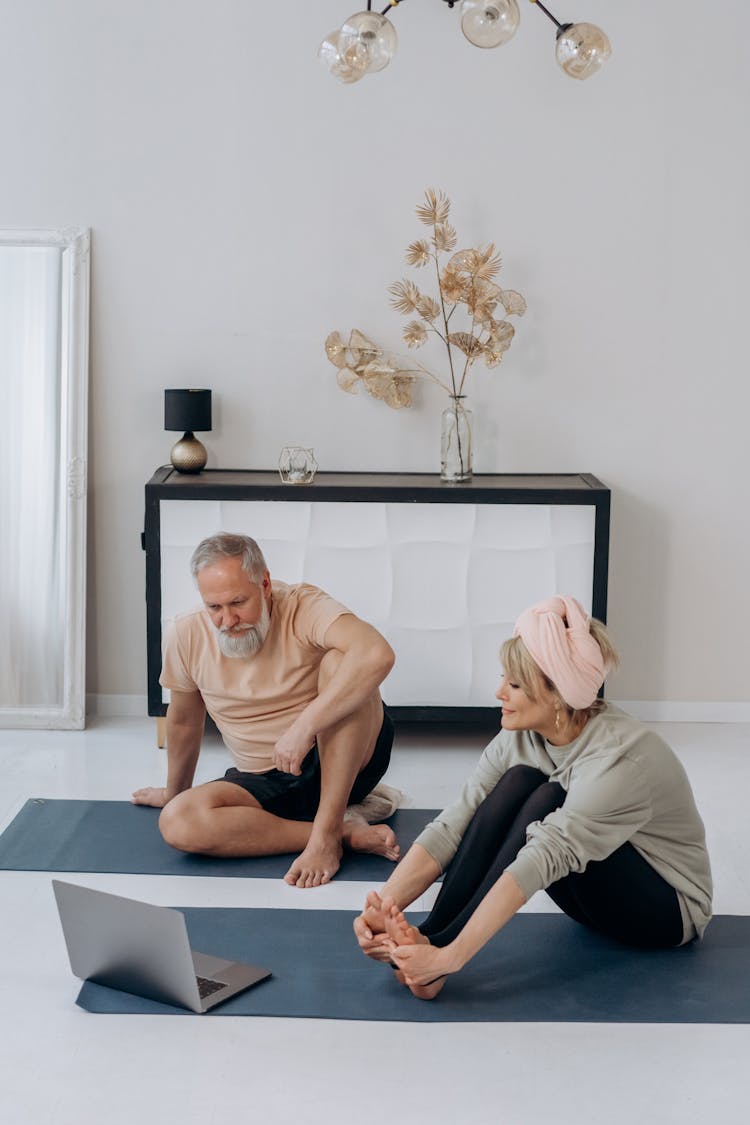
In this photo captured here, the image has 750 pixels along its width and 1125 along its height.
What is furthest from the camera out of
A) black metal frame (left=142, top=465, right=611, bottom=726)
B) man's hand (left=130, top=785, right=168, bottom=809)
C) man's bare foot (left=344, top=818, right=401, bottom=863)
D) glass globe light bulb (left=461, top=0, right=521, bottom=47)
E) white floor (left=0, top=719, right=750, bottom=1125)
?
black metal frame (left=142, top=465, right=611, bottom=726)

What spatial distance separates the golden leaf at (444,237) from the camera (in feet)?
15.5

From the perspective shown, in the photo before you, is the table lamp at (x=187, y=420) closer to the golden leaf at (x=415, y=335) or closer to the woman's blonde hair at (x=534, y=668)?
the golden leaf at (x=415, y=335)

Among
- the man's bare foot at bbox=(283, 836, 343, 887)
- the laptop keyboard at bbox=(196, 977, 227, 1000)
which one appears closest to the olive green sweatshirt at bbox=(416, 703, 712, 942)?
the laptop keyboard at bbox=(196, 977, 227, 1000)

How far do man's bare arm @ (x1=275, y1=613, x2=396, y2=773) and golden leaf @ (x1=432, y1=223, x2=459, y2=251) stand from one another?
1.65 meters

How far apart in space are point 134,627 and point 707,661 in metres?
2.12

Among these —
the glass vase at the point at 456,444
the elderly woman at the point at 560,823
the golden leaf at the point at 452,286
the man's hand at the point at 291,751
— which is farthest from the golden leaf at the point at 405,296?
the elderly woman at the point at 560,823

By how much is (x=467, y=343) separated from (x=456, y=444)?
34cm

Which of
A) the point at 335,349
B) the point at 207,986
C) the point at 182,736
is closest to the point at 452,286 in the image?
the point at 335,349

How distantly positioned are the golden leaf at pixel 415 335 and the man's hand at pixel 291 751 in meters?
1.75

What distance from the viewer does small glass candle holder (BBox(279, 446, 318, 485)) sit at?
4695mm

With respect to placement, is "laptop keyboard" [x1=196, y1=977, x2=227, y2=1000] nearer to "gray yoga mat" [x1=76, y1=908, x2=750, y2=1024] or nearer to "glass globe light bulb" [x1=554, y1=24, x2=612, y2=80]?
"gray yoga mat" [x1=76, y1=908, x2=750, y2=1024]

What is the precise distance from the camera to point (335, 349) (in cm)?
480

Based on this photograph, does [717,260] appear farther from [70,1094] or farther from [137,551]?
[70,1094]

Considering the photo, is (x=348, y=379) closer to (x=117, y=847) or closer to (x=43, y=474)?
(x=43, y=474)
